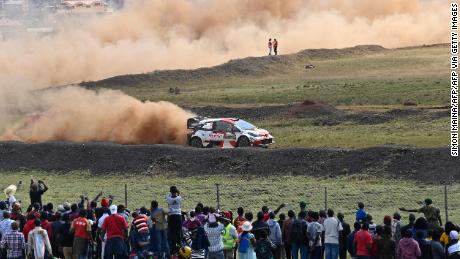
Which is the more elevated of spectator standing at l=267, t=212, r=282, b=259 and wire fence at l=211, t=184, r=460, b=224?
wire fence at l=211, t=184, r=460, b=224

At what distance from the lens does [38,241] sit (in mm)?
26141

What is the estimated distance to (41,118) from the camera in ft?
195

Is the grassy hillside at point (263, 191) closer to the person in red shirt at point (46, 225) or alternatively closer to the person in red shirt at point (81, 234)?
the person in red shirt at point (81, 234)

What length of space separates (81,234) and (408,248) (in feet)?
25.0

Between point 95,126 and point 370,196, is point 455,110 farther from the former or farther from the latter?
point 95,126

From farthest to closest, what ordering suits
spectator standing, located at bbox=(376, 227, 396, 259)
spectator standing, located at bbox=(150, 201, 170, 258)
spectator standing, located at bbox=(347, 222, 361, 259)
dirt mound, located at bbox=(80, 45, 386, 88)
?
dirt mound, located at bbox=(80, 45, 386, 88)
spectator standing, located at bbox=(150, 201, 170, 258)
spectator standing, located at bbox=(347, 222, 361, 259)
spectator standing, located at bbox=(376, 227, 396, 259)

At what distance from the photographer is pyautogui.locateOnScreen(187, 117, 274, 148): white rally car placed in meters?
49.8

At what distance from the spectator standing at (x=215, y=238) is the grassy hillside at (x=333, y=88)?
76.8 ft

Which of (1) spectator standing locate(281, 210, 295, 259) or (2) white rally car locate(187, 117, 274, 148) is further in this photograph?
(2) white rally car locate(187, 117, 274, 148)

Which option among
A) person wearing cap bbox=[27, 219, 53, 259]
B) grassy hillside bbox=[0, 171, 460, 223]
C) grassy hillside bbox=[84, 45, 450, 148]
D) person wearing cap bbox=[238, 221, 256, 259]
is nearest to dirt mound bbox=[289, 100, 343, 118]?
grassy hillside bbox=[84, 45, 450, 148]

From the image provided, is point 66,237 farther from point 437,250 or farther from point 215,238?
point 437,250

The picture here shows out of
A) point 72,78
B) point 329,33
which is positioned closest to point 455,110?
point 72,78

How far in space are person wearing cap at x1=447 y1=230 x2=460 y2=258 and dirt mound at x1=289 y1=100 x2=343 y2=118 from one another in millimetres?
35376

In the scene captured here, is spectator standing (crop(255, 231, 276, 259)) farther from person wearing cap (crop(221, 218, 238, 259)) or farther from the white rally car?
the white rally car
